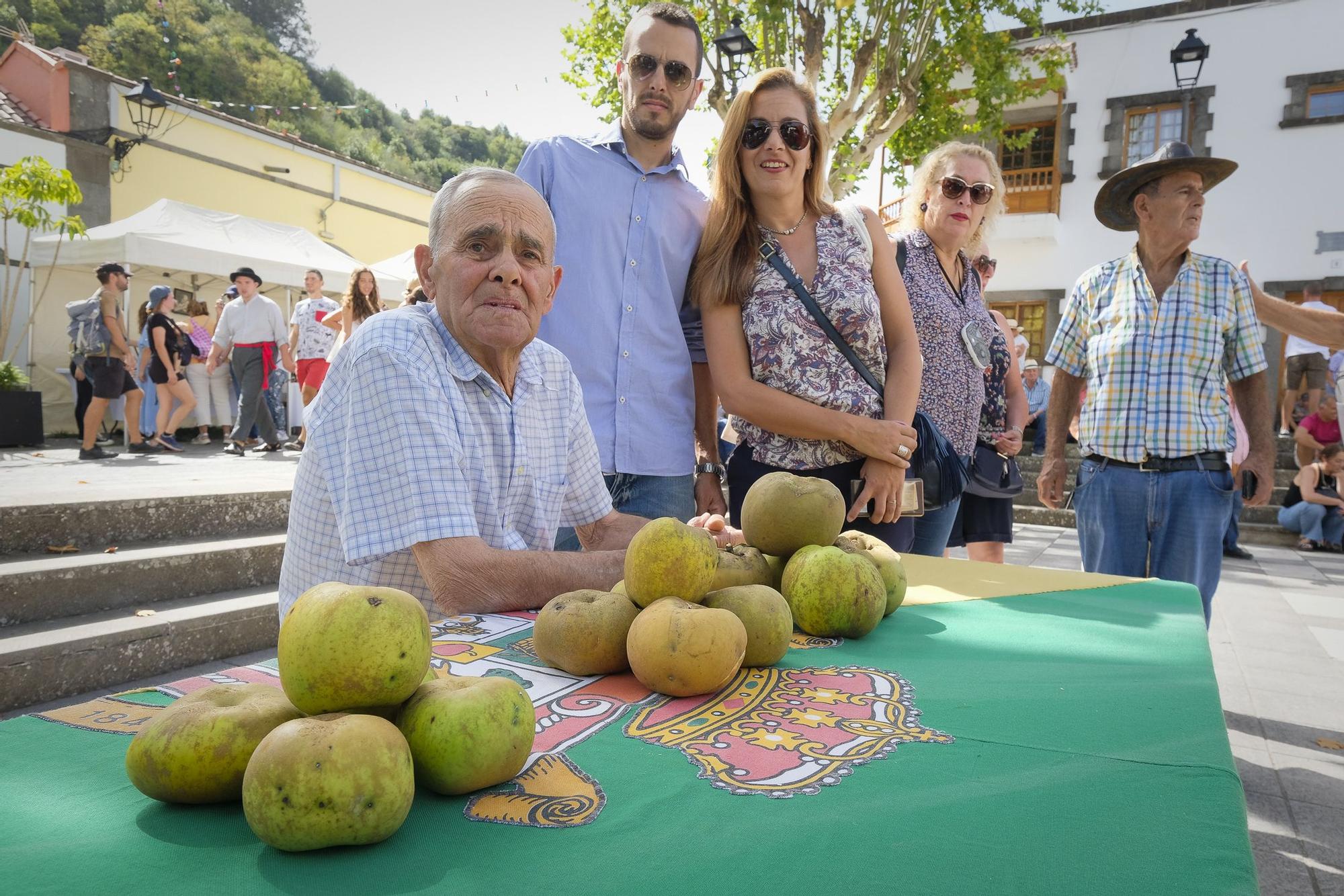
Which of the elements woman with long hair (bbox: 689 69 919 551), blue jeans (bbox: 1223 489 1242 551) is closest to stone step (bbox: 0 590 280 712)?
woman with long hair (bbox: 689 69 919 551)

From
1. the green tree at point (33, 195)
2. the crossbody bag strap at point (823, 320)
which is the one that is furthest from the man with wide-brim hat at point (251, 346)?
the crossbody bag strap at point (823, 320)

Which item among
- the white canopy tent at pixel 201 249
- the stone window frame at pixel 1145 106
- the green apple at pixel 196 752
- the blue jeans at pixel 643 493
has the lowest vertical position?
the green apple at pixel 196 752

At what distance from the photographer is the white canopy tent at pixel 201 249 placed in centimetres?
1088

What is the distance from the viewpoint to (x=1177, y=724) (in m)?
1.19

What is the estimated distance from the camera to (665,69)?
2752 mm

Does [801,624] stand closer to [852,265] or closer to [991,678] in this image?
[991,678]

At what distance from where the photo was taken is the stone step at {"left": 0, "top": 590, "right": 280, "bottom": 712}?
338cm

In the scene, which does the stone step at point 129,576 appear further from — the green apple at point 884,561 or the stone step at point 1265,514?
the stone step at point 1265,514

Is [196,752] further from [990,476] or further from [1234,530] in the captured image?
[1234,530]

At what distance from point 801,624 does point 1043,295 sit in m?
18.0

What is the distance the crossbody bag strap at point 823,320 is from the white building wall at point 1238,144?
1642 centimetres

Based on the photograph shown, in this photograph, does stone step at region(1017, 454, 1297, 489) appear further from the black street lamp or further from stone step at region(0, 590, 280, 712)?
the black street lamp

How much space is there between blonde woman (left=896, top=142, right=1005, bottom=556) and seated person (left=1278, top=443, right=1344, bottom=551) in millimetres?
8126

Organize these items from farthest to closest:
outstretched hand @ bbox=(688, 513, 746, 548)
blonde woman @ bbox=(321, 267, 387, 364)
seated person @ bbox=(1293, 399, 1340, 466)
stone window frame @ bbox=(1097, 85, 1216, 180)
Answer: stone window frame @ bbox=(1097, 85, 1216, 180), seated person @ bbox=(1293, 399, 1340, 466), blonde woman @ bbox=(321, 267, 387, 364), outstretched hand @ bbox=(688, 513, 746, 548)
